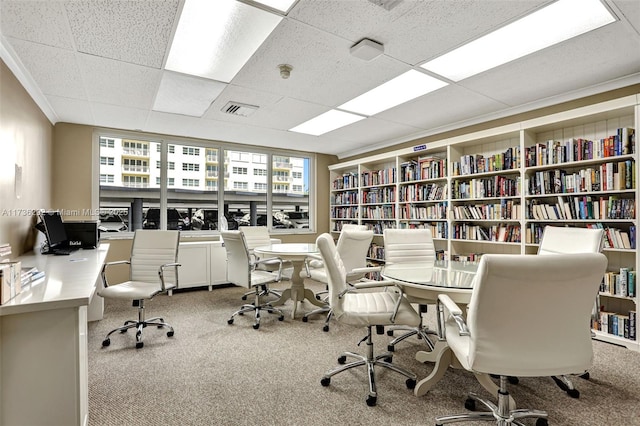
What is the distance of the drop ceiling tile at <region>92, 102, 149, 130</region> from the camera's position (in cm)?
398

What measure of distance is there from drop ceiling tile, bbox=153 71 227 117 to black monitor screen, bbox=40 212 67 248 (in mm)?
1656

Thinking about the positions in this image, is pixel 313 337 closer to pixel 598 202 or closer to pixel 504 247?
pixel 504 247

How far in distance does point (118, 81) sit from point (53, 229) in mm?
1644

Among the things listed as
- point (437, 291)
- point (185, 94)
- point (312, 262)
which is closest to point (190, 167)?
point (185, 94)

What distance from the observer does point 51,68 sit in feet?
9.46

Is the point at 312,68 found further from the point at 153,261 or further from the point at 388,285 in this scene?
the point at 153,261

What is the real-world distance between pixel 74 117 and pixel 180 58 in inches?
106

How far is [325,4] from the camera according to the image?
2.06 m

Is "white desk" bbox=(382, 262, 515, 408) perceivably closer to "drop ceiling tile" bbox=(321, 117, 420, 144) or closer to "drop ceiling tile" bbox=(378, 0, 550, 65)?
"drop ceiling tile" bbox=(378, 0, 550, 65)

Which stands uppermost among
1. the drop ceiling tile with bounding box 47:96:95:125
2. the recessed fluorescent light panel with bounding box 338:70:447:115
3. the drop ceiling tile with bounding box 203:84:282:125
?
the recessed fluorescent light panel with bounding box 338:70:447:115

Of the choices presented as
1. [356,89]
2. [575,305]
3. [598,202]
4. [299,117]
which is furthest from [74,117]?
[598,202]

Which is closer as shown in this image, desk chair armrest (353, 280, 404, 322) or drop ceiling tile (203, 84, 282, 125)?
desk chair armrest (353, 280, 404, 322)

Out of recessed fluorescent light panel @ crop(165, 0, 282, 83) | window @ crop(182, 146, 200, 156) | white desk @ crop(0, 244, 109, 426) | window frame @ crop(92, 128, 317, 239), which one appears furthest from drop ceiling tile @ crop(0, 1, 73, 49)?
window @ crop(182, 146, 200, 156)

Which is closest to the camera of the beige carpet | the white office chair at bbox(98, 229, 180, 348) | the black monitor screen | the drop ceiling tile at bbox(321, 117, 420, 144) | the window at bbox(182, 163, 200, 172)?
the beige carpet
